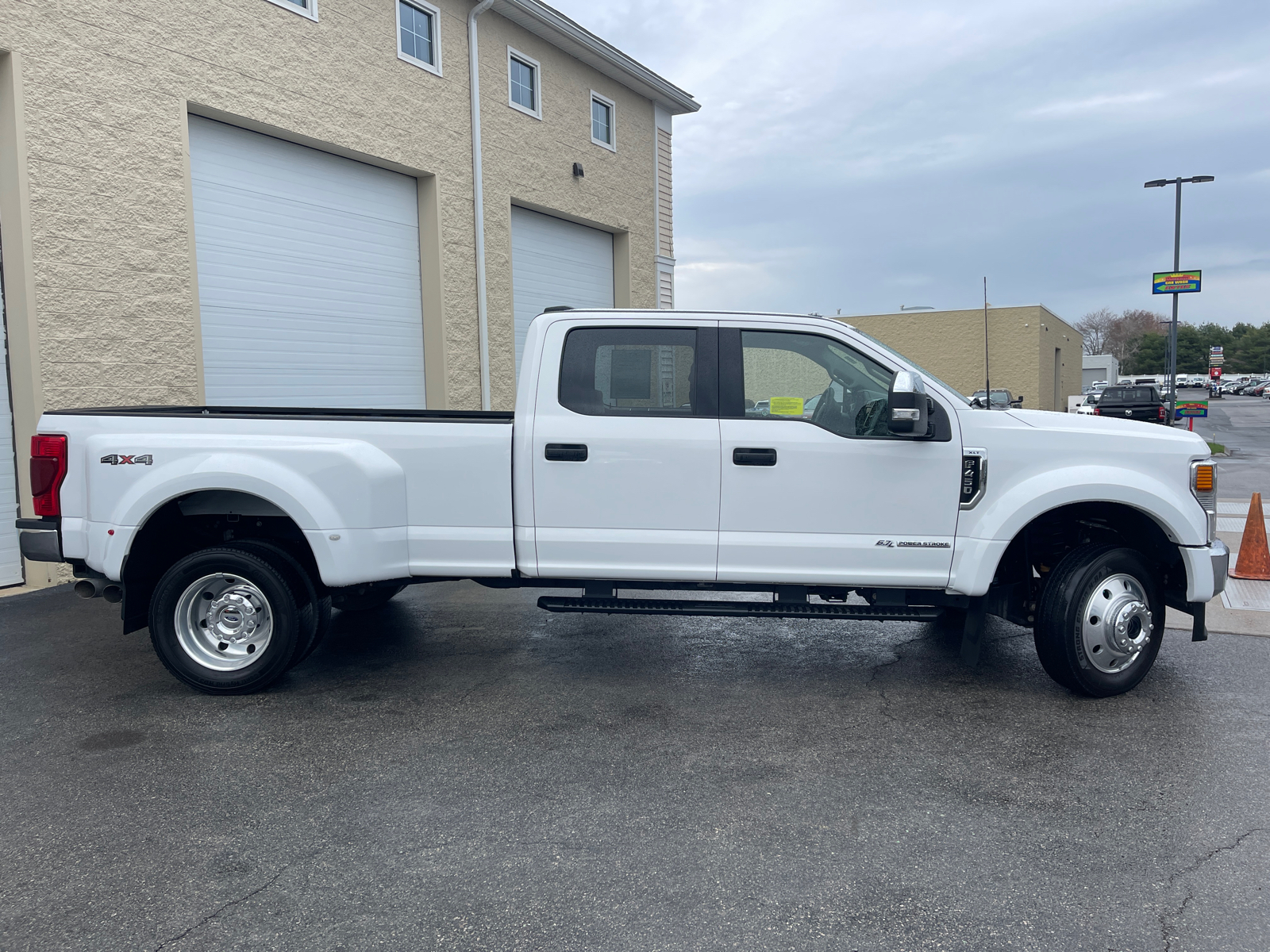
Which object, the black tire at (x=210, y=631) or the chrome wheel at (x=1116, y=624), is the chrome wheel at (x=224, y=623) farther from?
the chrome wheel at (x=1116, y=624)

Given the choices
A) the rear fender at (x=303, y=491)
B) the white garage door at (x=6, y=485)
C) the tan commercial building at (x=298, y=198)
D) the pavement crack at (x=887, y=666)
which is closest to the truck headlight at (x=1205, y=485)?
the pavement crack at (x=887, y=666)

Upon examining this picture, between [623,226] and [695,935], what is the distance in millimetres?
14526

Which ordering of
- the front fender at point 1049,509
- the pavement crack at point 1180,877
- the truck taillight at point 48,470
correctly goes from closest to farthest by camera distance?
the pavement crack at point 1180,877
the front fender at point 1049,509
the truck taillight at point 48,470

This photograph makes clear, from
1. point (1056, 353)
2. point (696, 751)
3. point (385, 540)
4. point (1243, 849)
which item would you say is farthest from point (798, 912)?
point (1056, 353)

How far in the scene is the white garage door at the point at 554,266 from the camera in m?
14.3

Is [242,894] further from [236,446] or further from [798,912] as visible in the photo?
[236,446]

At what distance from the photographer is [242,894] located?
3.21 meters

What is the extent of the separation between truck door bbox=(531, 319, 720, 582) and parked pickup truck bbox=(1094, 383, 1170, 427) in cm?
2762

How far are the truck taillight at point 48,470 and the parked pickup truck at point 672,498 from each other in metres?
0.01

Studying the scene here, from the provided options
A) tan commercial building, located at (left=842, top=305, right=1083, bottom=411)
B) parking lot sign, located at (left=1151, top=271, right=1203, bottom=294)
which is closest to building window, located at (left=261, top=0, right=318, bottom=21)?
parking lot sign, located at (left=1151, top=271, right=1203, bottom=294)

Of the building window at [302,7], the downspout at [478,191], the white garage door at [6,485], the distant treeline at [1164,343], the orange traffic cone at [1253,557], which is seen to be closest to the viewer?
the white garage door at [6,485]

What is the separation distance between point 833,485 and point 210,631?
3541mm

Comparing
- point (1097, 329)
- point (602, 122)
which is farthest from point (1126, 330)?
point (602, 122)

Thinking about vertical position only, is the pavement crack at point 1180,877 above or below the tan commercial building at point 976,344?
below
